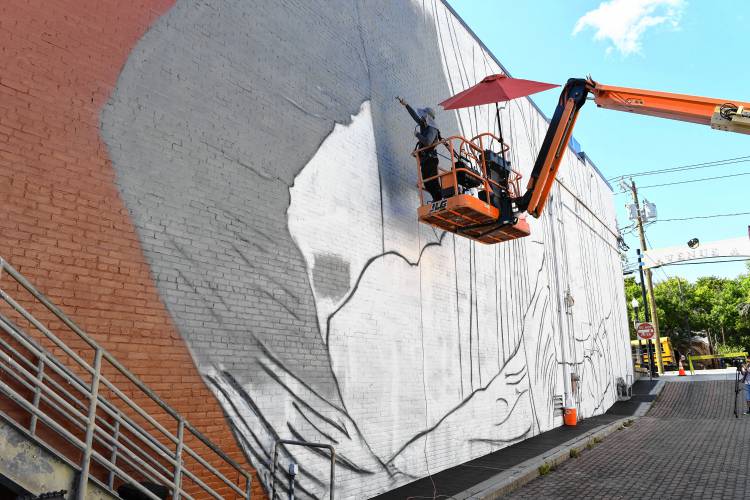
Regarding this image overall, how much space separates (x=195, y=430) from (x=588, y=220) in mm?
19250

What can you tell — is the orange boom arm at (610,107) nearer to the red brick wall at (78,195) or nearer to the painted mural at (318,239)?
the painted mural at (318,239)

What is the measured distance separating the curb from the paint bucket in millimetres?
1184

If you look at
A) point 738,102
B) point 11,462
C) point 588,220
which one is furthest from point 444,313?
point 588,220

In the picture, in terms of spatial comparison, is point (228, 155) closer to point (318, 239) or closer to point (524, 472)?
point (318, 239)

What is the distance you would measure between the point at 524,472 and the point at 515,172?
530 cm

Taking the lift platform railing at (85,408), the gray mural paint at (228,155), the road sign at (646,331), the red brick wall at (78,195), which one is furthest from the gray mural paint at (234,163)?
the road sign at (646,331)

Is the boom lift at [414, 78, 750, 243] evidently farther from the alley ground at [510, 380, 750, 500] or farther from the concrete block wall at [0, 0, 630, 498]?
the alley ground at [510, 380, 750, 500]

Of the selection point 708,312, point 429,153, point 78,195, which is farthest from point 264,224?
point 708,312

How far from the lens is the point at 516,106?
1512 cm

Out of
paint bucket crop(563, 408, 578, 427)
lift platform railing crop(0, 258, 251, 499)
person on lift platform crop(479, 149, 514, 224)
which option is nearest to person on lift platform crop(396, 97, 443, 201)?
person on lift platform crop(479, 149, 514, 224)

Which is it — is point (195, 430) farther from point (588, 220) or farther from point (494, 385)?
point (588, 220)

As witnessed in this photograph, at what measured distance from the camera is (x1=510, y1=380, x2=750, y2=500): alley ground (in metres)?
7.58

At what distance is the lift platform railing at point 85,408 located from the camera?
12.0ft

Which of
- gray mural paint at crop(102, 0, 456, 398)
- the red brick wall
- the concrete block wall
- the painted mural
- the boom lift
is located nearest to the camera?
the red brick wall
